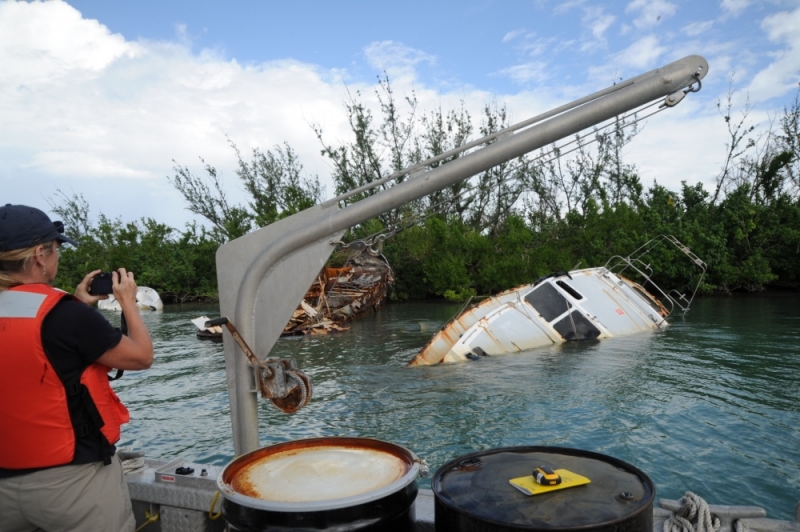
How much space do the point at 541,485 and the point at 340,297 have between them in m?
21.6

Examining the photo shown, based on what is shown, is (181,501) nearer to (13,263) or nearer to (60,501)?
(60,501)

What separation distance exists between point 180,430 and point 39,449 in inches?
296

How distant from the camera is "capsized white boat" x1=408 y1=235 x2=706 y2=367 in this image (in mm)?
13890

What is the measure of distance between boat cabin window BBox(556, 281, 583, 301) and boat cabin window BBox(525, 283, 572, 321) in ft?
1.30

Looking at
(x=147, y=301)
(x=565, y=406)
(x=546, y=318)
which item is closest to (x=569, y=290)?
(x=546, y=318)

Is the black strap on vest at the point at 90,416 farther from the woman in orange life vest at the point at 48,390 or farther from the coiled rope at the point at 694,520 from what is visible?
the coiled rope at the point at 694,520

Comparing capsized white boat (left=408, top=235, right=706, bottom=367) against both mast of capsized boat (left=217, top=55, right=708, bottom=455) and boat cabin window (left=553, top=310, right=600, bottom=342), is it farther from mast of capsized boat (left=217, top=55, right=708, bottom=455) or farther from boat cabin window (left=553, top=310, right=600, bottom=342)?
mast of capsized boat (left=217, top=55, right=708, bottom=455)

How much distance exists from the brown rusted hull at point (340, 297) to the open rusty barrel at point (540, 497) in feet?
51.9

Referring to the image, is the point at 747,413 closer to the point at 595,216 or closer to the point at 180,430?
the point at 180,430

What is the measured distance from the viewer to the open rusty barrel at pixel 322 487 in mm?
2398

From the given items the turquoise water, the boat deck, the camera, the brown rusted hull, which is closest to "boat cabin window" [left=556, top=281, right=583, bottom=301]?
the turquoise water

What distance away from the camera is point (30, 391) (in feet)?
8.17

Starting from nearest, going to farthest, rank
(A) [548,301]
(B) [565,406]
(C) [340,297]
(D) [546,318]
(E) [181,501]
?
(E) [181,501], (B) [565,406], (D) [546,318], (A) [548,301], (C) [340,297]

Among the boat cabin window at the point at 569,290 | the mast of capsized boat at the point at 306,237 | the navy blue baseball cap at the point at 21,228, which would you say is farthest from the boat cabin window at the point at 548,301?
the navy blue baseball cap at the point at 21,228
